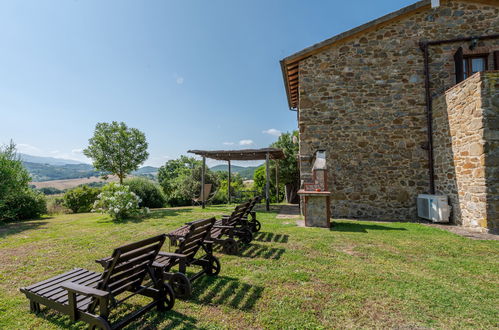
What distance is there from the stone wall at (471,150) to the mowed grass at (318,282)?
3.84 ft

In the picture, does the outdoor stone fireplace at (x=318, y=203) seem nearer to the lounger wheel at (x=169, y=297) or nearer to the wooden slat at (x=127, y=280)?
the lounger wheel at (x=169, y=297)

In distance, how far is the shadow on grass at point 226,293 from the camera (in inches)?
113

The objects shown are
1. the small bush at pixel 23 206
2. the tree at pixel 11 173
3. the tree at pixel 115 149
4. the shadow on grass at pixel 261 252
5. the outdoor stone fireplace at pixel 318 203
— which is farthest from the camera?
the tree at pixel 115 149

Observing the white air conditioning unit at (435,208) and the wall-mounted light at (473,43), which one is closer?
the white air conditioning unit at (435,208)

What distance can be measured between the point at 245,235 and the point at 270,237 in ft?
2.51

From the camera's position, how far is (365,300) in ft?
9.51

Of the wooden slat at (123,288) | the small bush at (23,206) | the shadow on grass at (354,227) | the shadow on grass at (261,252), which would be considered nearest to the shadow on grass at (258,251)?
the shadow on grass at (261,252)

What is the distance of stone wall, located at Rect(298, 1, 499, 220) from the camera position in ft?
26.8

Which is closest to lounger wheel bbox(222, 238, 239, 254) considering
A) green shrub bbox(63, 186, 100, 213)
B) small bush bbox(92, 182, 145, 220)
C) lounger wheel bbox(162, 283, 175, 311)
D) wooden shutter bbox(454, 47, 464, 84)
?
lounger wheel bbox(162, 283, 175, 311)

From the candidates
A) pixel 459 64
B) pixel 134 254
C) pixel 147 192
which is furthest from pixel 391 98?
pixel 147 192

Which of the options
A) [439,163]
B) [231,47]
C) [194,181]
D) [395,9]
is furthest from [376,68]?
[194,181]

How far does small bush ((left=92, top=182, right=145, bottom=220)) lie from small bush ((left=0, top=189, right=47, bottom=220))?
11.8ft

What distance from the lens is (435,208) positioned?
7.30m

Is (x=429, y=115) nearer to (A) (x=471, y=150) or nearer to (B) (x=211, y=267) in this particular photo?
(A) (x=471, y=150)
